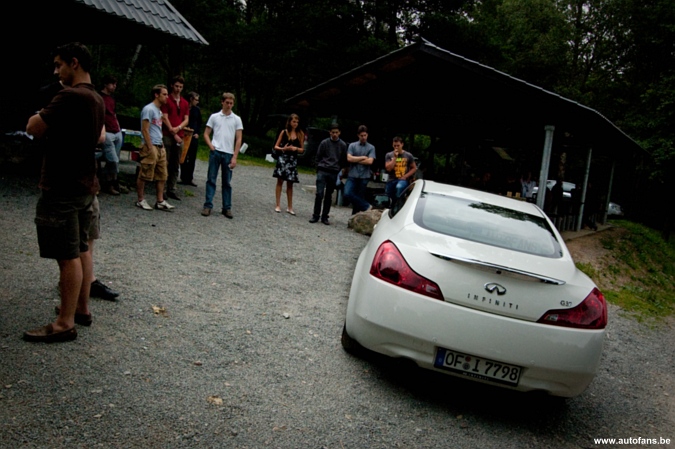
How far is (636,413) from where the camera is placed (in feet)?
14.3

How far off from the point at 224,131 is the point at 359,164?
2673mm

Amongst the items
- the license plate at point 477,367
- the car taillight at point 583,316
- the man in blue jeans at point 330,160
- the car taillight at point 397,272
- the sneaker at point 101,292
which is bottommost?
the sneaker at point 101,292

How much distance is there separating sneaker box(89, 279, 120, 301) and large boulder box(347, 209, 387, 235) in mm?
6035

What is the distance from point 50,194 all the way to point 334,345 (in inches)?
95.7

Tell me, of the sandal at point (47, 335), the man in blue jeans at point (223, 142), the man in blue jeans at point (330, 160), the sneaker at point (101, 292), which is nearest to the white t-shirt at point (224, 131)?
the man in blue jeans at point (223, 142)

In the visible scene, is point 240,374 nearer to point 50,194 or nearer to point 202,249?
point 50,194

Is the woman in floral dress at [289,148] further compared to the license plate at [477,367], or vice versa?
the woman in floral dress at [289,148]

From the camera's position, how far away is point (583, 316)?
3619 millimetres

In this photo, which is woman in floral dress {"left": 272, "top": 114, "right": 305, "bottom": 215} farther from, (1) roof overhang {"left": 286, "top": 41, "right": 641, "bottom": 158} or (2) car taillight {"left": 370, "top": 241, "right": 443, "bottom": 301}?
(2) car taillight {"left": 370, "top": 241, "right": 443, "bottom": 301}

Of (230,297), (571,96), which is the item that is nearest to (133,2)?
(230,297)

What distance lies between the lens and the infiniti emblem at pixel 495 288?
355cm

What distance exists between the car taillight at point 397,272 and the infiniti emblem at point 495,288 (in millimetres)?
303

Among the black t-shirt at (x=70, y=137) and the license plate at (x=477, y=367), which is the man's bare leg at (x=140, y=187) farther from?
the license plate at (x=477, y=367)

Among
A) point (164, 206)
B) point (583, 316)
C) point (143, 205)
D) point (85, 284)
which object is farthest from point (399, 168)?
point (85, 284)
